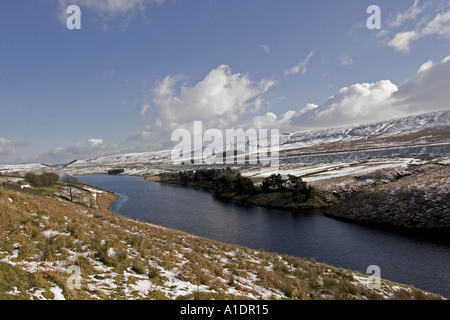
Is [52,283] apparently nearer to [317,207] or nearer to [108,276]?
[108,276]

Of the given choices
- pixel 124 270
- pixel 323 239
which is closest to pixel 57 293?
pixel 124 270

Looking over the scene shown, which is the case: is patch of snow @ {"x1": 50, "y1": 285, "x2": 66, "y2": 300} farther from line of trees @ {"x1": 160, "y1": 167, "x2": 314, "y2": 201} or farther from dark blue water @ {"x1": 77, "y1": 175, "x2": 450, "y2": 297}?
line of trees @ {"x1": 160, "y1": 167, "x2": 314, "y2": 201}

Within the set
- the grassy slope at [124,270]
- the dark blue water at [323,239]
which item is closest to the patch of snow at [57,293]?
the grassy slope at [124,270]

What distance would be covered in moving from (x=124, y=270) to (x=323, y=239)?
122 feet

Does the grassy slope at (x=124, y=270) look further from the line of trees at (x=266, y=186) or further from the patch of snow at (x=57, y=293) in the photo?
the line of trees at (x=266, y=186)

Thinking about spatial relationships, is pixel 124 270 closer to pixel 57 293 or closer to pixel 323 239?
Result: pixel 57 293

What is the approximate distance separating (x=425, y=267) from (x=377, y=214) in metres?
25.0

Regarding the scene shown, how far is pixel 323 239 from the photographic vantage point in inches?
1578

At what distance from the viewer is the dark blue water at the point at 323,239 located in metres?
28.0

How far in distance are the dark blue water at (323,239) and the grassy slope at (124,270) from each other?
52.9 ft

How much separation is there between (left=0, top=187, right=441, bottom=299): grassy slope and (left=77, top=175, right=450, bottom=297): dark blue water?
16113mm
